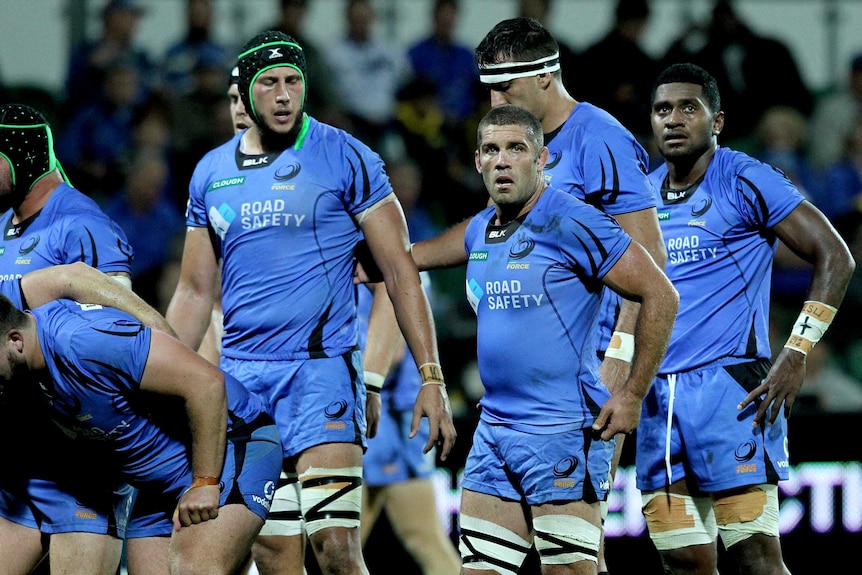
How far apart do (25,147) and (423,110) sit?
18.8ft

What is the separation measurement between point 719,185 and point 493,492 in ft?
6.20

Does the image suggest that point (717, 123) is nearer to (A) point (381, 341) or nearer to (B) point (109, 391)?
(A) point (381, 341)

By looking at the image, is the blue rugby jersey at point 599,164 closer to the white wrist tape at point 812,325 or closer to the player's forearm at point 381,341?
the white wrist tape at point 812,325

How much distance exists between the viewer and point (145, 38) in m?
11.3

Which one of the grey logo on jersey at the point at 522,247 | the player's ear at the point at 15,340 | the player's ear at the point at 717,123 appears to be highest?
the player's ear at the point at 717,123

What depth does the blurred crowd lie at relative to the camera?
10211 mm

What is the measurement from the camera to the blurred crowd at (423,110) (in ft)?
33.5

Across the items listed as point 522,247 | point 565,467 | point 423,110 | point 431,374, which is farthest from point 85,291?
point 423,110

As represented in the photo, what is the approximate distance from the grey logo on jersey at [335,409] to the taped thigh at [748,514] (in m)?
1.74

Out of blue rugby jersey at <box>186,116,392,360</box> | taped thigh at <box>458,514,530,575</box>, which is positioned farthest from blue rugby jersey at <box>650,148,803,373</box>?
blue rugby jersey at <box>186,116,392,360</box>

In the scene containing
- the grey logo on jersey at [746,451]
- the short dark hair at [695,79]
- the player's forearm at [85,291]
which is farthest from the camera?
the short dark hair at [695,79]

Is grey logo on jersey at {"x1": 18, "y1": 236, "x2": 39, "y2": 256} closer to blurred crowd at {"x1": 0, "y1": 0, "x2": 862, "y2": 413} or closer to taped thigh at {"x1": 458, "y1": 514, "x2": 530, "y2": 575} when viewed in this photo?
taped thigh at {"x1": 458, "y1": 514, "x2": 530, "y2": 575}

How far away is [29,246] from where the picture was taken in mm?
5824

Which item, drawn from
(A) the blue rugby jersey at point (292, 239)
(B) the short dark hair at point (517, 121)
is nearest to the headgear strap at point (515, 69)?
(B) the short dark hair at point (517, 121)
